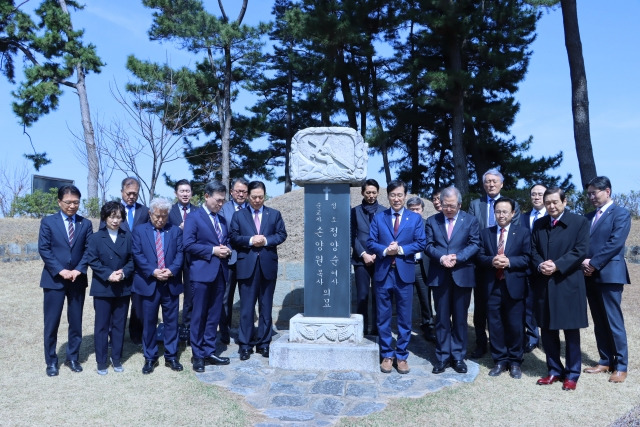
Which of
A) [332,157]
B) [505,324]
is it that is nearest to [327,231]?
[332,157]

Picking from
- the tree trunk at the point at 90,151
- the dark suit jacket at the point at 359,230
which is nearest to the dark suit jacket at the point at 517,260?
the dark suit jacket at the point at 359,230

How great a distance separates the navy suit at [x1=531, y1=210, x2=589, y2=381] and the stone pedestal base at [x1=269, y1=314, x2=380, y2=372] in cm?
144

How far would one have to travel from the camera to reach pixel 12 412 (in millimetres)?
3795

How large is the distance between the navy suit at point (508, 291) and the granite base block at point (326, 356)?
1.08 metres

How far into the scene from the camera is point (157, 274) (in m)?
4.57

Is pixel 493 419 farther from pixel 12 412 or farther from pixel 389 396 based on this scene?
pixel 12 412

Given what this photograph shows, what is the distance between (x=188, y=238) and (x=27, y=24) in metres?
14.5

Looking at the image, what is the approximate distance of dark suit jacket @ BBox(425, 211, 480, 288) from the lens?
4.59 m

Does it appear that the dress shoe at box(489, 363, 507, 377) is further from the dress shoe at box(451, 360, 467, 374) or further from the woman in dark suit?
the woman in dark suit

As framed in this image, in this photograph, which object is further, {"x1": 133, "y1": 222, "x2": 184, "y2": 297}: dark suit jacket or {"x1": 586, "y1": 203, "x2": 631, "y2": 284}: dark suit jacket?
{"x1": 133, "y1": 222, "x2": 184, "y2": 297}: dark suit jacket

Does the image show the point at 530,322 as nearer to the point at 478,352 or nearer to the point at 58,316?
the point at 478,352

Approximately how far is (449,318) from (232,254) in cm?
218

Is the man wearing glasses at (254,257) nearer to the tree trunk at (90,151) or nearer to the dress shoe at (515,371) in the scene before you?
the dress shoe at (515,371)

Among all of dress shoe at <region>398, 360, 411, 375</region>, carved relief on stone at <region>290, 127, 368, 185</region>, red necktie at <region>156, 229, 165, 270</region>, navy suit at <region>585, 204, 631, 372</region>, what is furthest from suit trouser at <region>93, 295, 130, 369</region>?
navy suit at <region>585, 204, 631, 372</region>
